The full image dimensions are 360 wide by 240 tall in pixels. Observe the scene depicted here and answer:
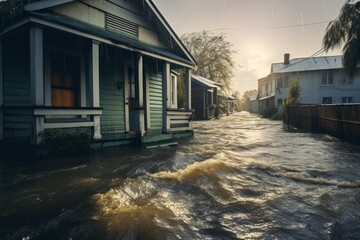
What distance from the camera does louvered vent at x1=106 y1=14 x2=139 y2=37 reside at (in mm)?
8078

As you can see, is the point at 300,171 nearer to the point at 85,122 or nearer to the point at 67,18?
the point at 85,122

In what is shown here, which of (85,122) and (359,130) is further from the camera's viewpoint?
(359,130)

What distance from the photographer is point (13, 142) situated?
19.3ft

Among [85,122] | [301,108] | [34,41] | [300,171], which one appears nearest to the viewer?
[300,171]

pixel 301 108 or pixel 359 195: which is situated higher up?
pixel 301 108

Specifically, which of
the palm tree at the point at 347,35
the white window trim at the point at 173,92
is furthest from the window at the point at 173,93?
the palm tree at the point at 347,35

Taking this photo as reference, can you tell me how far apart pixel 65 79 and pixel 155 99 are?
4.13 metres

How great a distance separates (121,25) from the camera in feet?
27.9

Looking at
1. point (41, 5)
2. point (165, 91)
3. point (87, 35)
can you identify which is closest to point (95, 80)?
point (87, 35)

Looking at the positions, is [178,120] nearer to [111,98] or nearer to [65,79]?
[111,98]

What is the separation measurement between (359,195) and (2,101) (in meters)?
8.06

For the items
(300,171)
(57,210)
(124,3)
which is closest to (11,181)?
(57,210)

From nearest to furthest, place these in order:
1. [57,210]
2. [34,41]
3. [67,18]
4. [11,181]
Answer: [57,210], [11,181], [34,41], [67,18]

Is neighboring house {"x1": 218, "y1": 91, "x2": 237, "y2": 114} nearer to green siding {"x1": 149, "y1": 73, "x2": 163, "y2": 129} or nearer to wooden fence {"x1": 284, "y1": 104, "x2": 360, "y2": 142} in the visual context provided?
wooden fence {"x1": 284, "y1": 104, "x2": 360, "y2": 142}
